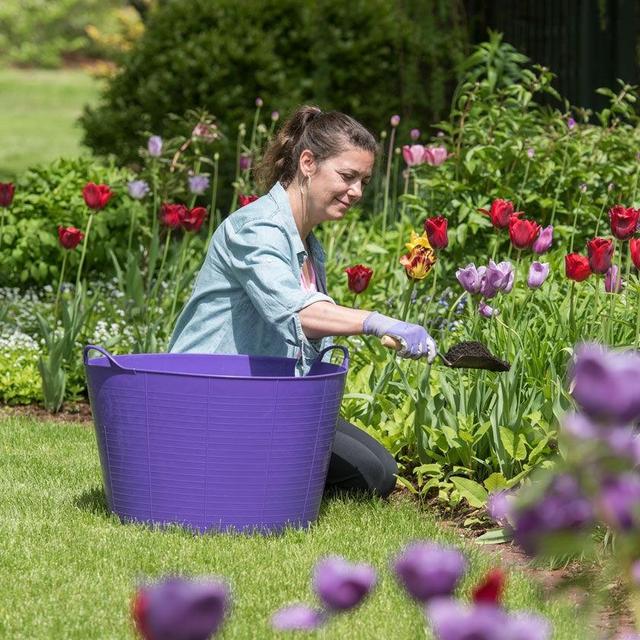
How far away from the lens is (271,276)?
10.1 feet

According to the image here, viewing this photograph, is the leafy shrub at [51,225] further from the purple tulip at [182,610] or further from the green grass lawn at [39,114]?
the green grass lawn at [39,114]

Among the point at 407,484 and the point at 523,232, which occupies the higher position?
the point at 523,232

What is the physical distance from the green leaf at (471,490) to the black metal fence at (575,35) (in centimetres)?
432

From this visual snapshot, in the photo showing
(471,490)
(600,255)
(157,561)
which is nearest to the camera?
(157,561)

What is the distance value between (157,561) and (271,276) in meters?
0.76

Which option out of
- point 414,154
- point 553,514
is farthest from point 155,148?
point 553,514

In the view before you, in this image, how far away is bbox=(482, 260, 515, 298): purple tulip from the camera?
3.25 m

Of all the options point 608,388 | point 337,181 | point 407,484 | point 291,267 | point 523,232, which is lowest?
point 407,484

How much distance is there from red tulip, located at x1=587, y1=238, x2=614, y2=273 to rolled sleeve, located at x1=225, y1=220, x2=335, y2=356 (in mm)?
725

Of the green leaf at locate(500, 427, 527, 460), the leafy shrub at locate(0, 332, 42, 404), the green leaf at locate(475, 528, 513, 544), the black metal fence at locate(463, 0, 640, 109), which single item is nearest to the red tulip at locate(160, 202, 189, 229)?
the leafy shrub at locate(0, 332, 42, 404)

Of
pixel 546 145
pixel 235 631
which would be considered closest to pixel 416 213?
pixel 546 145

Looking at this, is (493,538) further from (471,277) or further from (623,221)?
(623,221)

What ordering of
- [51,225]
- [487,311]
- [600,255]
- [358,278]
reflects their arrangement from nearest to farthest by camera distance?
[600,255] < [487,311] < [358,278] < [51,225]

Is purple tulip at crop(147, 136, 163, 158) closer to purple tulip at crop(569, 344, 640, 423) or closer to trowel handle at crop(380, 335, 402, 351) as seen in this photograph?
trowel handle at crop(380, 335, 402, 351)
